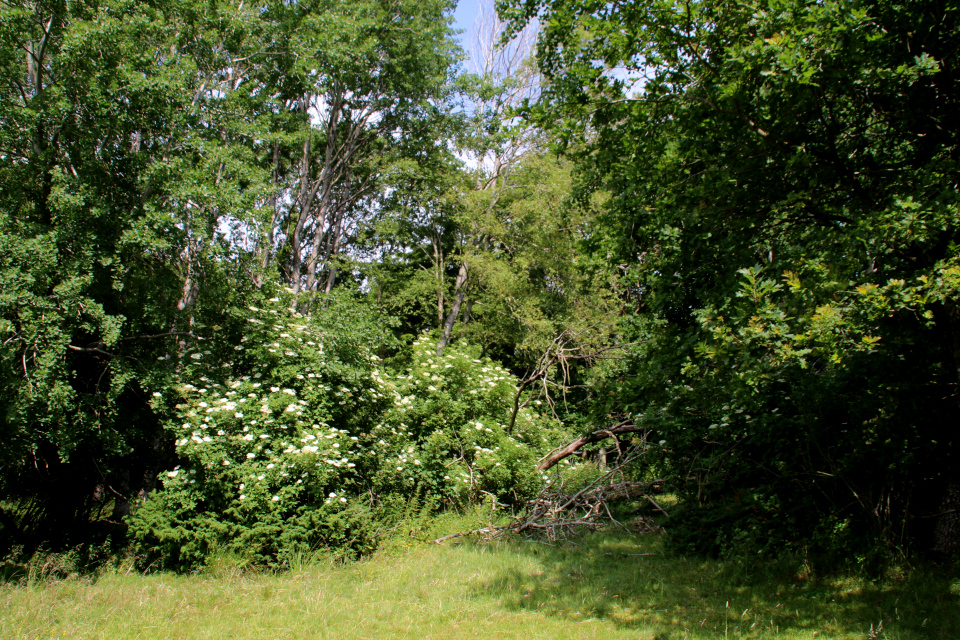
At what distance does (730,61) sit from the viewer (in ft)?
16.6

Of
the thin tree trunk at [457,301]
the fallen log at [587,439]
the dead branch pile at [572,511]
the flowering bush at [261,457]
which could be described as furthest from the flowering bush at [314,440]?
the thin tree trunk at [457,301]

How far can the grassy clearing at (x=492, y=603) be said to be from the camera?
17.6ft

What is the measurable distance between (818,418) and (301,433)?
6524 mm

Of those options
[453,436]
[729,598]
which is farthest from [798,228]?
[453,436]

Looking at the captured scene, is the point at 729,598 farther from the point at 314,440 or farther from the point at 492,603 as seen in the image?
the point at 314,440

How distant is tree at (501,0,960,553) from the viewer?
4648mm

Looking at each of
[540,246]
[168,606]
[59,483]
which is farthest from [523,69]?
[168,606]

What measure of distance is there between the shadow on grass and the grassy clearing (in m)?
0.02

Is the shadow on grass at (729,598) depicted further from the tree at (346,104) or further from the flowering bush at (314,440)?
the tree at (346,104)

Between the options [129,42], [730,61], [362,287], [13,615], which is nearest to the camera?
[730,61]

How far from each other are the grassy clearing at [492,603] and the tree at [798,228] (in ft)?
3.13

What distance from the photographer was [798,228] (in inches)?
230

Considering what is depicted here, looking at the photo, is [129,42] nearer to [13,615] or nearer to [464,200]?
[13,615]

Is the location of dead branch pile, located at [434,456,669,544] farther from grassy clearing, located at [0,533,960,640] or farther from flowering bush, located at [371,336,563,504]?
grassy clearing, located at [0,533,960,640]
